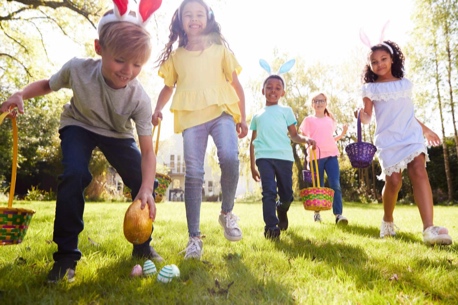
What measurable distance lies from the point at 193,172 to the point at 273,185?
1231 millimetres

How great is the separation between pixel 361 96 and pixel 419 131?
0.69m

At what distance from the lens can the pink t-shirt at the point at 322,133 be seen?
5.86 metres

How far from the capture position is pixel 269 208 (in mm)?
3918

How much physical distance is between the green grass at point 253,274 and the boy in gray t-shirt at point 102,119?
0.24 metres

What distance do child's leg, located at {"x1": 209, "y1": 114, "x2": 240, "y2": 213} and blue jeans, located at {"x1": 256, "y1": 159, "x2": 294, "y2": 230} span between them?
747 mm

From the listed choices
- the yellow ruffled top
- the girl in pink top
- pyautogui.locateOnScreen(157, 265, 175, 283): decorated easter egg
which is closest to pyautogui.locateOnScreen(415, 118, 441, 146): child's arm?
the girl in pink top

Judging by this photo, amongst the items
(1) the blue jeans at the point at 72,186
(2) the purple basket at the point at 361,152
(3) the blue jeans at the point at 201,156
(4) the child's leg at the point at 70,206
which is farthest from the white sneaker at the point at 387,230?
(4) the child's leg at the point at 70,206

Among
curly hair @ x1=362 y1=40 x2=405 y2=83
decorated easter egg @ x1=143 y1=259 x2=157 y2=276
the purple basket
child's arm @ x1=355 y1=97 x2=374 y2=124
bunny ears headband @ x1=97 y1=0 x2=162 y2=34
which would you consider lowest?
decorated easter egg @ x1=143 y1=259 x2=157 y2=276

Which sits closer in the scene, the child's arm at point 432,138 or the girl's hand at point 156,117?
the girl's hand at point 156,117

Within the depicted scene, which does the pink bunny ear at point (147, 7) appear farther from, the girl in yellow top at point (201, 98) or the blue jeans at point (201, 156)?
the blue jeans at point (201, 156)

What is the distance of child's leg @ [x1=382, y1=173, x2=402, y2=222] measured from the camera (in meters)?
3.97

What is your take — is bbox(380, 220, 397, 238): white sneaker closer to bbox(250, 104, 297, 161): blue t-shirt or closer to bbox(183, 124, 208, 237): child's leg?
bbox(250, 104, 297, 161): blue t-shirt

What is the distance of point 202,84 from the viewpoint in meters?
3.23

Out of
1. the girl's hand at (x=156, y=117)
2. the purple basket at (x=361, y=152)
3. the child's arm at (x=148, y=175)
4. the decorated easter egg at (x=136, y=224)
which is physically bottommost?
the decorated easter egg at (x=136, y=224)
